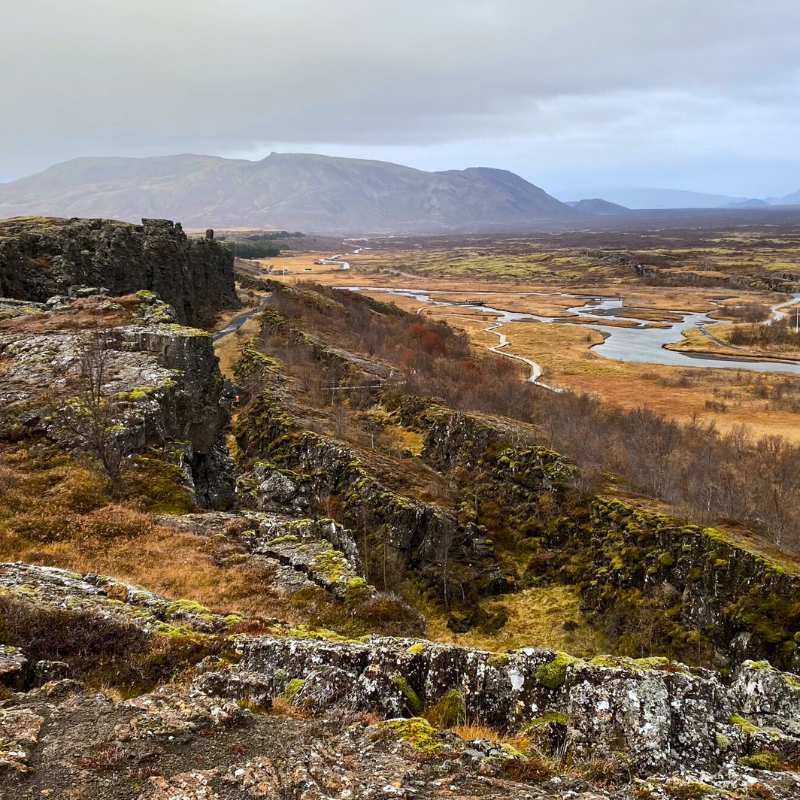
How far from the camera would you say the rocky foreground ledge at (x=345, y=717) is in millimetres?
7738

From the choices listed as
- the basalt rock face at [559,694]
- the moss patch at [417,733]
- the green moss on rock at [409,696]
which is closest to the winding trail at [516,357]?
the basalt rock face at [559,694]

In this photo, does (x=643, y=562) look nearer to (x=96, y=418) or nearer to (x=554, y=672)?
(x=554, y=672)

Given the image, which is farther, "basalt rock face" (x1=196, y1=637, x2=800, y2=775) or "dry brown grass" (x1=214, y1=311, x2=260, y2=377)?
"dry brown grass" (x1=214, y1=311, x2=260, y2=377)

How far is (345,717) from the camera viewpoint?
9875 mm

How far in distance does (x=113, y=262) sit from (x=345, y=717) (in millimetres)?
68530

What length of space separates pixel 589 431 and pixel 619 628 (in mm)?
27452

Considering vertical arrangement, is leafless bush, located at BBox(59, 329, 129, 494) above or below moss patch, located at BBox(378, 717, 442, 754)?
above

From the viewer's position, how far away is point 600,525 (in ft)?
97.7

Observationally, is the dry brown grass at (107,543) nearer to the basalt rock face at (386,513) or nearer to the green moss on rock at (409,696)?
the green moss on rock at (409,696)

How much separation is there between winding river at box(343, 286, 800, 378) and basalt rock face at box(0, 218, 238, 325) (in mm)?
51883

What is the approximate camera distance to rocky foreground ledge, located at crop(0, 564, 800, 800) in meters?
7.74

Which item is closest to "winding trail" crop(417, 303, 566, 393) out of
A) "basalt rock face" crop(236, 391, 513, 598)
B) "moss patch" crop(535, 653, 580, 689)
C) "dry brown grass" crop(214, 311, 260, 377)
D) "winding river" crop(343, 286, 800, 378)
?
"winding river" crop(343, 286, 800, 378)

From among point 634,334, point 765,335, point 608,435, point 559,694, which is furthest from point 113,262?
point 765,335

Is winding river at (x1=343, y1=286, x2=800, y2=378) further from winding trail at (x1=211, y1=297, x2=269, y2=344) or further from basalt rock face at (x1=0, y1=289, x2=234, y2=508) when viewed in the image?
basalt rock face at (x1=0, y1=289, x2=234, y2=508)
